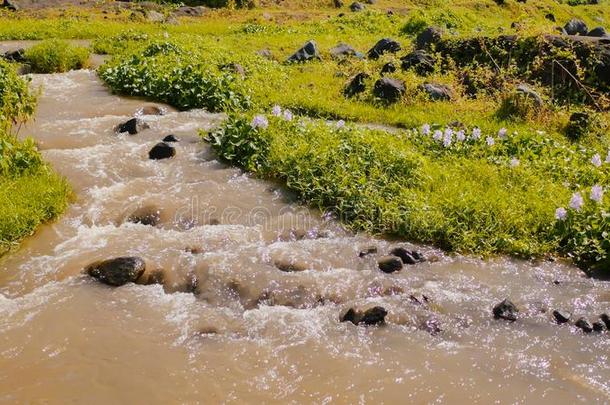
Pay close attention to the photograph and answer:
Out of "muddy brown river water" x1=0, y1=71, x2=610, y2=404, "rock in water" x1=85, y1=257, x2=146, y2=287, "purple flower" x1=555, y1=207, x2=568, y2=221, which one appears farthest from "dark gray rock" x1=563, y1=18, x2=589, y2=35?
"rock in water" x1=85, y1=257, x2=146, y2=287

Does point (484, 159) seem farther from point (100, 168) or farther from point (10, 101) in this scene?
point (10, 101)

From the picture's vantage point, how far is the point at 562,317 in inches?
271

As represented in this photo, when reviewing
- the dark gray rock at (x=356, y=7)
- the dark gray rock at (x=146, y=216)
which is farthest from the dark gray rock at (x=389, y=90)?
the dark gray rock at (x=356, y=7)

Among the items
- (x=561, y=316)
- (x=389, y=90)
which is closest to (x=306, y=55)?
(x=389, y=90)

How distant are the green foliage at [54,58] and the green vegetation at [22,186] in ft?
25.9

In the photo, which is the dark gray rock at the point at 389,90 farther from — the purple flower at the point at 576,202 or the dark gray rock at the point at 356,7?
the dark gray rock at the point at 356,7

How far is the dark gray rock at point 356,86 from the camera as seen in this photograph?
16297mm

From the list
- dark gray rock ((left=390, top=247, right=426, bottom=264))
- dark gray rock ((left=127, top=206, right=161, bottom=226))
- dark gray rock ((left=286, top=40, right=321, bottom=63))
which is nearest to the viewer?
dark gray rock ((left=390, top=247, right=426, bottom=264))

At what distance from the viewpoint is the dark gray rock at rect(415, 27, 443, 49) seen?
19533 mm

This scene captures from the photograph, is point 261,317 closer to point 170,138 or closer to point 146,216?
point 146,216

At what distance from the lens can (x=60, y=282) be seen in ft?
24.2

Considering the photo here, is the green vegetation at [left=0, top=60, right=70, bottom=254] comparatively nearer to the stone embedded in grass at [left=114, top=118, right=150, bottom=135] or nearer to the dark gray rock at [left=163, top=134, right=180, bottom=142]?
the stone embedded in grass at [left=114, top=118, right=150, bottom=135]

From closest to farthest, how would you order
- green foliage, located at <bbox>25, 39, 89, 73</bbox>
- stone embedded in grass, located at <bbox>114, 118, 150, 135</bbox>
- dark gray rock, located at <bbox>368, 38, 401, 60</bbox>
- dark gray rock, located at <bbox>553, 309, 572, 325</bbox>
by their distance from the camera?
1. dark gray rock, located at <bbox>553, 309, 572, 325</bbox>
2. stone embedded in grass, located at <bbox>114, 118, 150, 135</bbox>
3. green foliage, located at <bbox>25, 39, 89, 73</bbox>
4. dark gray rock, located at <bbox>368, 38, 401, 60</bbox>

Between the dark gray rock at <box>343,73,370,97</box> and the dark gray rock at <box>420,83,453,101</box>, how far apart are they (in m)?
1.68
